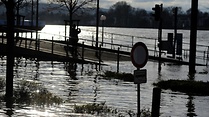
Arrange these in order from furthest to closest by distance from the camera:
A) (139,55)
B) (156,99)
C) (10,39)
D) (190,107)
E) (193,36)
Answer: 1. (193,36)
2. (190,107)
3. (10,39)
4. (139,55)
5. (156,99)

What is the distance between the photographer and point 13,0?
13.7 m

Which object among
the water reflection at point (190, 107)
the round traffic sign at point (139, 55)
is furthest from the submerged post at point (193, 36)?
the round traffic sign at point (139, 55)

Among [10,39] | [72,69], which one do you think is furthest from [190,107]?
[72,69]

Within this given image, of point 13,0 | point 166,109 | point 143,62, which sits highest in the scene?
point 13,0

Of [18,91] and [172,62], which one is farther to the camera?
[172,62]

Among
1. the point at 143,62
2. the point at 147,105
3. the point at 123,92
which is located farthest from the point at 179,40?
the point at 143,62

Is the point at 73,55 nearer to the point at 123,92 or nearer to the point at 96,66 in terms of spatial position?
the point at 96,66

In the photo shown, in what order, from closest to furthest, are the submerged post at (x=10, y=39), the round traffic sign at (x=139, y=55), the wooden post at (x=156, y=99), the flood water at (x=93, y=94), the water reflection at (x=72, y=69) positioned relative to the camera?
the wooden post at (x=156, y=99), the round traffic sign at (x=139, y=55), the flood water at (x=93, y=94), the submerged post at (x=10, y=39), the water reflection at (x=72, y=69)

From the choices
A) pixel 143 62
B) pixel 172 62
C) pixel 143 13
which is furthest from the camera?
pixel 143 13

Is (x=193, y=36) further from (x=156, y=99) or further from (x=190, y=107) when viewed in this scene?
(x=156, y=99)

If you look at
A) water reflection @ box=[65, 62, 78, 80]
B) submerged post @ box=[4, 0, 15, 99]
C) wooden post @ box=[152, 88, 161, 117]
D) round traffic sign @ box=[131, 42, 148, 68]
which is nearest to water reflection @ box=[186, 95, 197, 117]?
round traffic sign @ box=[131, 42, 148, 68]

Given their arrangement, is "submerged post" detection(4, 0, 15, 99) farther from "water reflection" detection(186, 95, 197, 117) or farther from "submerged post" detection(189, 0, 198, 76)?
"submerged post" detection(189, 0, 198, 76)

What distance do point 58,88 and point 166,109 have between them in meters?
5.31

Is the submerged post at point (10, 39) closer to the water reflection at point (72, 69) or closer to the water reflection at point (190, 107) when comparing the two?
the water reflection at point (190, 107)
